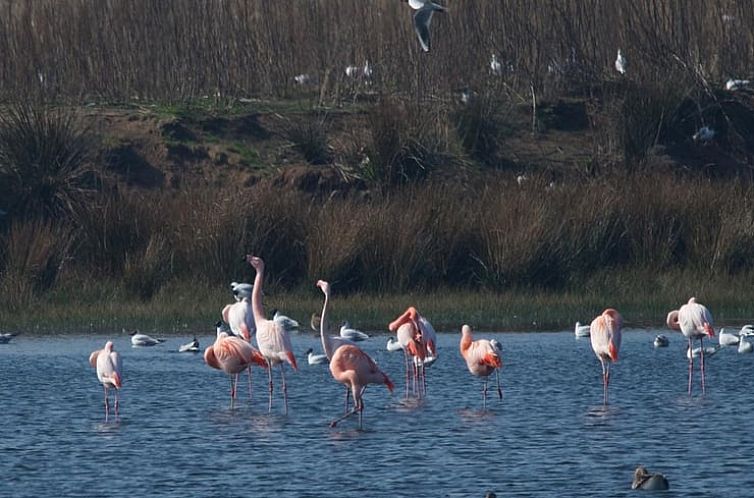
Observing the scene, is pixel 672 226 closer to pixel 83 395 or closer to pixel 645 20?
pixel 645 20

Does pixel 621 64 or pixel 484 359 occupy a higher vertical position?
pixel 621 64

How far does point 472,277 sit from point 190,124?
239 inches

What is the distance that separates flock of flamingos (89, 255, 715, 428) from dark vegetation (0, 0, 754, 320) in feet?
14.6

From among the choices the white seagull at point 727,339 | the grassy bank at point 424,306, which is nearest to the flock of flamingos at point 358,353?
the white seagull at point 727,339

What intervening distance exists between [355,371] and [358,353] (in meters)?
0.17

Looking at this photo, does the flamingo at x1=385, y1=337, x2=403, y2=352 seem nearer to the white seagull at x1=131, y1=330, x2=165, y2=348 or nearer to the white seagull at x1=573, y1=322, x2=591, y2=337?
the white seagull at x1=573, y1=322, x2=591, y2=337

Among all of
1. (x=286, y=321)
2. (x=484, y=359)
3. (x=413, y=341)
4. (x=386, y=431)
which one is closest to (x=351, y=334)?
(x=286, y=321)

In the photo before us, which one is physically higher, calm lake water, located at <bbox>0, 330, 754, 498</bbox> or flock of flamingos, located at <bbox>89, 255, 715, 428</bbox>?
flock of flamingos, located at <bbox>89, 255, 715, 428</bbox>

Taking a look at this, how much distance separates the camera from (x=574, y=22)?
25.7m

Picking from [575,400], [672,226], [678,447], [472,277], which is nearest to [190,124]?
[472,277]

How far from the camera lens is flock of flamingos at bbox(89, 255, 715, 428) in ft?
41.4

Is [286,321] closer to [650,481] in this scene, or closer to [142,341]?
[142,341]

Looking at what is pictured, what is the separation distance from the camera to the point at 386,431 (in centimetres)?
1232

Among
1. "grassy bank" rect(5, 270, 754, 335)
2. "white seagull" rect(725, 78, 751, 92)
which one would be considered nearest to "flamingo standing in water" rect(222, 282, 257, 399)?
"grassy bank" rect(5, 270, 754, 335)
